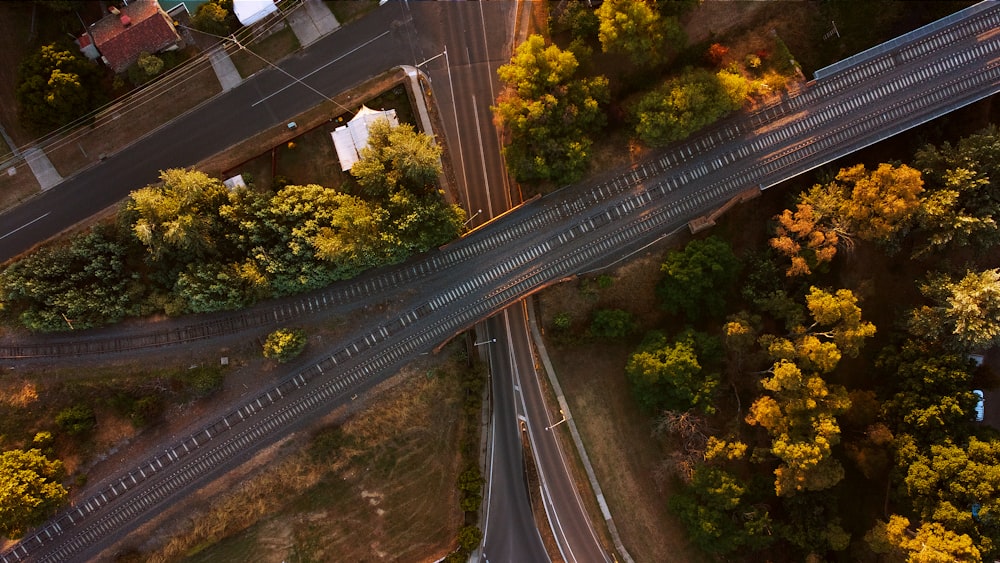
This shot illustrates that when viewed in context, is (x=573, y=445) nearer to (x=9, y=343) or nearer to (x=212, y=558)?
(x=212, y=558)

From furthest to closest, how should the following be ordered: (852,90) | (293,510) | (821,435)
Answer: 1. (293,510)
2. (852,90)
3. (821,435)

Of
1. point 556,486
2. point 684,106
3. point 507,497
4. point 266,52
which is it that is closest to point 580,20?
point 684,106

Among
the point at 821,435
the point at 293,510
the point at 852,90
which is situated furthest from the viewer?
the point at 293,510

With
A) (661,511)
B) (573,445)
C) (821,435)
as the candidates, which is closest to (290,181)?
(573,445)

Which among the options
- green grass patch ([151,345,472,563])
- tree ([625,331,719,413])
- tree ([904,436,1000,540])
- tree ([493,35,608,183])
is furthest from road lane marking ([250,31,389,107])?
tree ([904,436,1000,540])

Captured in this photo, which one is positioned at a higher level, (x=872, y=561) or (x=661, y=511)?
(x=661, y=511)

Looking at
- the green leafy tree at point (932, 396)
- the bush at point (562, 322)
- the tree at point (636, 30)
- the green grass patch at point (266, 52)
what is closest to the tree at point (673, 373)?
the bush at point (562, 322)
